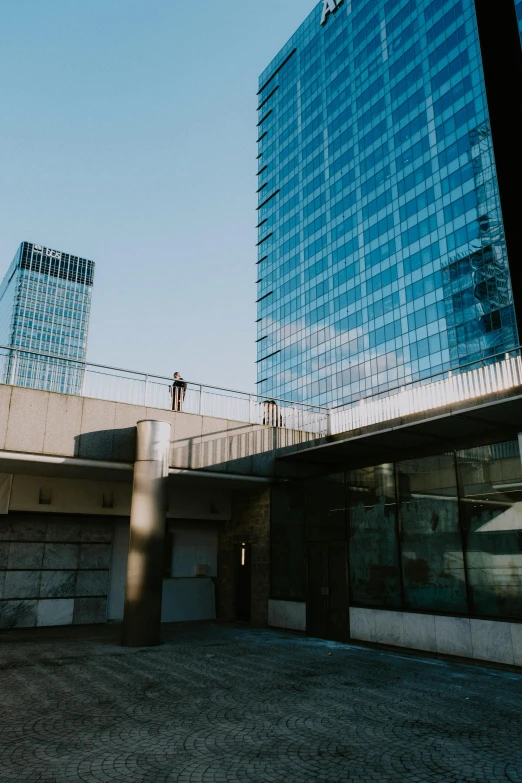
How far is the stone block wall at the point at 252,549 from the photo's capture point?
17.6 metres

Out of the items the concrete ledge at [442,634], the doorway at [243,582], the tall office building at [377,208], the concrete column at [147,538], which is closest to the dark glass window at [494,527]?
the concrete ledge at [442,634]

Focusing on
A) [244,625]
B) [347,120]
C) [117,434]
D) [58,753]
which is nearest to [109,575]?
[244,625]

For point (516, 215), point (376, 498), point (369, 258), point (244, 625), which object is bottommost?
point (244, 625)

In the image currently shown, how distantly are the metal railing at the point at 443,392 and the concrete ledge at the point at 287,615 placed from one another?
564 cm

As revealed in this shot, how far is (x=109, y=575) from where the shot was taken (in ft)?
61.1

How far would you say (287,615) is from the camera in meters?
16.5

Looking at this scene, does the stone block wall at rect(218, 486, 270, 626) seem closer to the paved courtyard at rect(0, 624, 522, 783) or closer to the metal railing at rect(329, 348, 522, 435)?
the metal railing at rect(329, 348, 522, 435)

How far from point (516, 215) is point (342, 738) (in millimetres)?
6531

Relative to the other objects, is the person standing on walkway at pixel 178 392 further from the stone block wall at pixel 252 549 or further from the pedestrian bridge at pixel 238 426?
the stone block wall at pixel 252 549

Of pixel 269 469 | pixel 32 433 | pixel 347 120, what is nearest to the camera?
pixel 32 433

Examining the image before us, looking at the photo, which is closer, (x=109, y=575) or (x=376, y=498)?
(x=376, y=498)

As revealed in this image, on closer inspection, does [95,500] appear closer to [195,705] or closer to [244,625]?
[244,625]

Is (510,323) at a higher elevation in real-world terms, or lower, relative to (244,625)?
higher

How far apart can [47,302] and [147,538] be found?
163486mm
